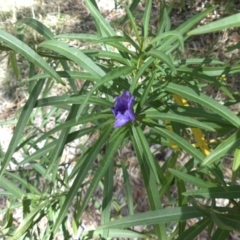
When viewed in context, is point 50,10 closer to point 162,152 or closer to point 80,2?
point 80,2

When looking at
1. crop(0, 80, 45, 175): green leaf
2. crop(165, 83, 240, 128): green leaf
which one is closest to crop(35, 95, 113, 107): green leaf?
crop(0, 80, 45, 175): green leaf

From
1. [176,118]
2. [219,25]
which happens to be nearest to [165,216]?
[176,118]

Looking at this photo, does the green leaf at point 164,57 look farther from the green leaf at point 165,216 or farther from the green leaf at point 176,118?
the green leaf at point 165,216

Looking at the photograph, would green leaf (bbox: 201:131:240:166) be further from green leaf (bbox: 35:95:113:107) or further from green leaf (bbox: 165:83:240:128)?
green leaf (bbox: 35:95:113:107)

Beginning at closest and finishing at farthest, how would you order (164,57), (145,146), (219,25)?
1. (219,25)
2. (164,57)
3. (145,146)

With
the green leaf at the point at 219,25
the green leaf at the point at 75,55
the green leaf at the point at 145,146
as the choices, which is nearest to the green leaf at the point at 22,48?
the green leaf at the point at 75,55

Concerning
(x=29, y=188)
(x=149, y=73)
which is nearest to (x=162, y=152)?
(x=29, y=188)

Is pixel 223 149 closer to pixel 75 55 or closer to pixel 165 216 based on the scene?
pixel 165 216
